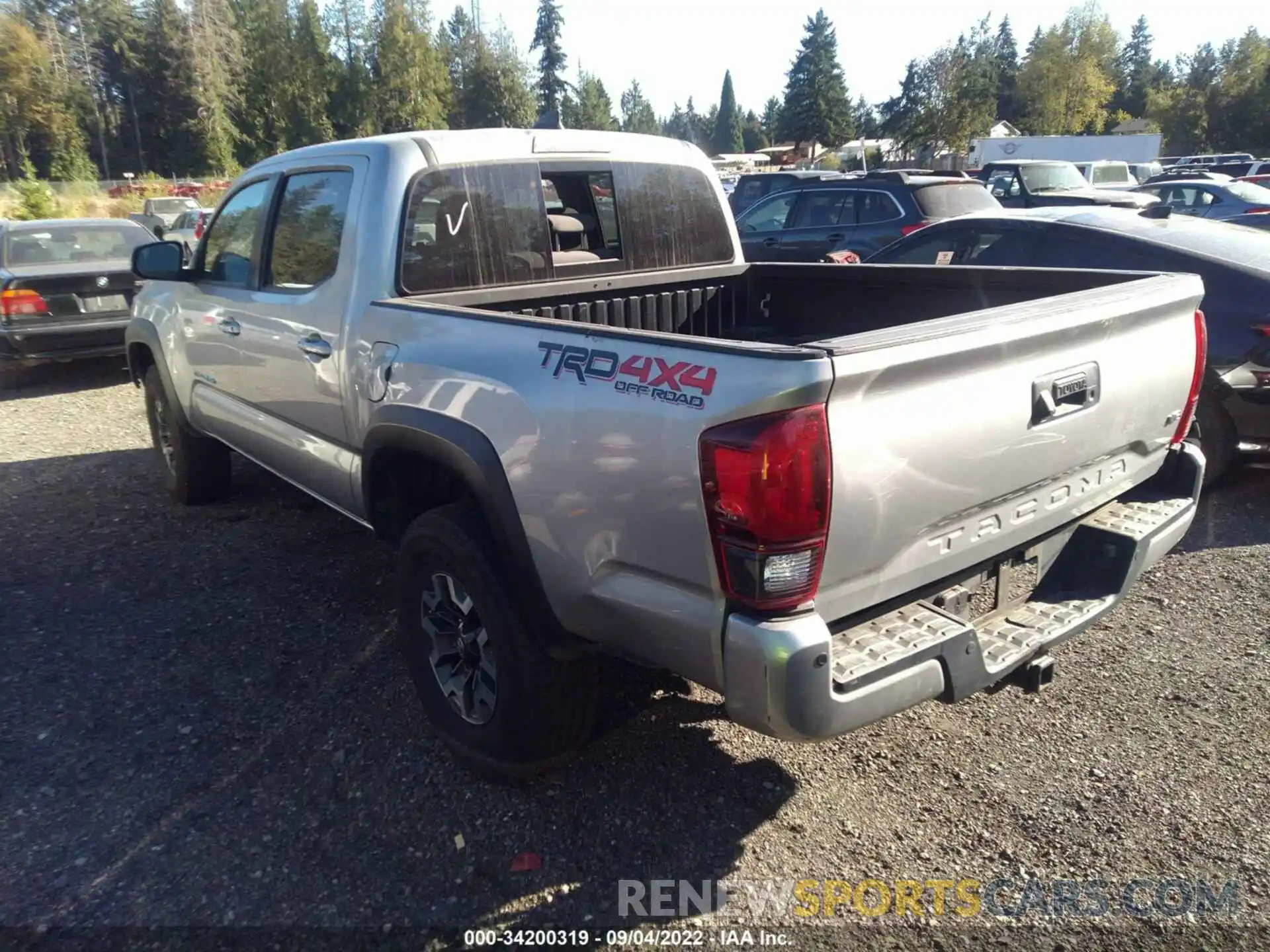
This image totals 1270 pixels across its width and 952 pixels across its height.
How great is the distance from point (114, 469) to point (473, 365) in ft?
16.7

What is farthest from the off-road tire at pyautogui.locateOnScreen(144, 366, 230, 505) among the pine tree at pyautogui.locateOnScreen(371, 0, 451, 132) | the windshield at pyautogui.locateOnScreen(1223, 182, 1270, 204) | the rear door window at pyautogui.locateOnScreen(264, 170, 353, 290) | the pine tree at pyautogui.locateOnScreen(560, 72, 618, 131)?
the pine tree at pyautogui.locateOnScreen(560, 72, 618, 131)

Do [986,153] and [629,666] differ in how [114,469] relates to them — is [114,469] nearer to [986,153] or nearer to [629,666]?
[629,666]

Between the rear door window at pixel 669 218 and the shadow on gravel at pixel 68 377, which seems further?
the shadow on gravel at pixel 68 377

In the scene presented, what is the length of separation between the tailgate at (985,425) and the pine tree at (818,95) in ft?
269

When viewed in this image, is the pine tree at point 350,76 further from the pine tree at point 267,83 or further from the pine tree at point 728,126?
the pine tree at point 728,126

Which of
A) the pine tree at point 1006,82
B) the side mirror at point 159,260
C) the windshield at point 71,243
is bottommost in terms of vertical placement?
the side mirror at point 159,260

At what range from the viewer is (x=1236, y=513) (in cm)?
527

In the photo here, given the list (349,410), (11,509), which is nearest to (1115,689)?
(349,410)

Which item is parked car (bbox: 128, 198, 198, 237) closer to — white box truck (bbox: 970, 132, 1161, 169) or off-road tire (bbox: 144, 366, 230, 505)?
off-road tire (bbox: 144, 366, 230, 505)

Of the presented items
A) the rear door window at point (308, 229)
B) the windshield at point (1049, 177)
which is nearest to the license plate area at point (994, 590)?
the rear door window at point (308, 229)

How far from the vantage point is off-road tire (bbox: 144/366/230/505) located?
5.61m

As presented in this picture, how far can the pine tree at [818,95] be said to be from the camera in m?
79.6

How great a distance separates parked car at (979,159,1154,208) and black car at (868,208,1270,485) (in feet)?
27.4

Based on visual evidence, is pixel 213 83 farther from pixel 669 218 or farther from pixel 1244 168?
pixel 669 218
